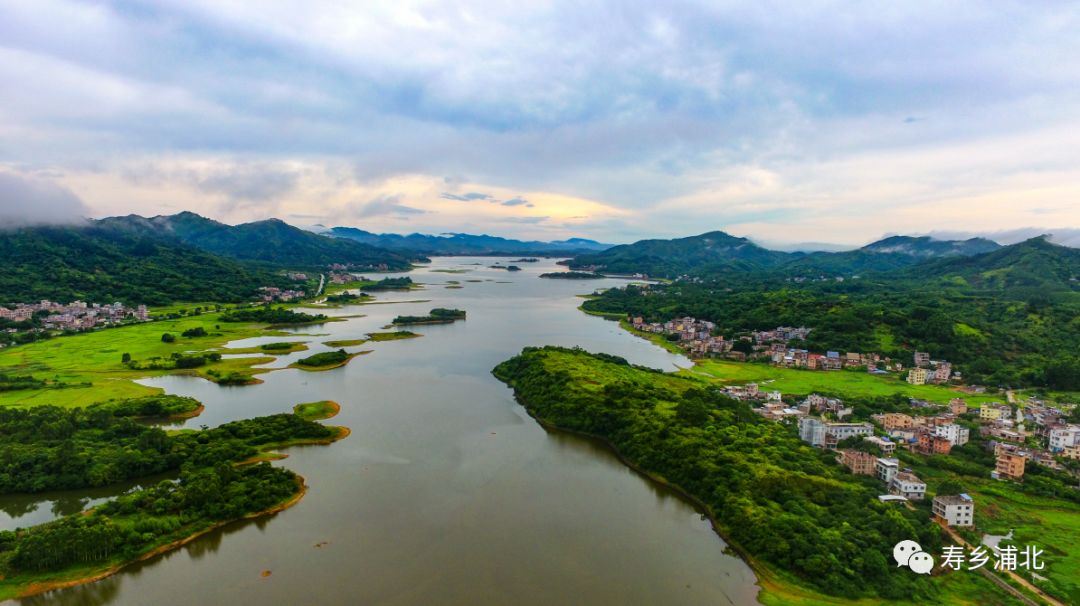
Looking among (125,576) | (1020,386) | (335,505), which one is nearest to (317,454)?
(335,505)

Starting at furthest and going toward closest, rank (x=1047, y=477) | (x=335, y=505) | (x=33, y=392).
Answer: (x=33, y=392), (x=1047, y=477), (x=335, y=505)

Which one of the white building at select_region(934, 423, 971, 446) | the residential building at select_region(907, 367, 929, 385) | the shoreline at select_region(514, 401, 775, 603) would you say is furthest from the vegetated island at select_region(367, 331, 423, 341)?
the white building at select_region(934, 423, 971, 446)

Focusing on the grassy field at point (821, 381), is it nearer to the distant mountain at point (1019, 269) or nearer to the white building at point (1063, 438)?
the white building at point (1063, 438)

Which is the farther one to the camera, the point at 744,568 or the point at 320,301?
the point at 320,301

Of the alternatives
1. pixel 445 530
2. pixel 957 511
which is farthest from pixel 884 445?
pixel 445 530

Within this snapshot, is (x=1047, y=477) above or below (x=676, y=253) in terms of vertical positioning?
below

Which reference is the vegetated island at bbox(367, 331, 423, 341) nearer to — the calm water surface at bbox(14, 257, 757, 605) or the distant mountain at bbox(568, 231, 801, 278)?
the calm water surface at bbox(14, 257, 757, 605)

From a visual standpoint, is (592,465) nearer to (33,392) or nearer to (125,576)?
(125,576)

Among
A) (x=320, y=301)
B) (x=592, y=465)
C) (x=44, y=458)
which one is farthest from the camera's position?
(x=320, y=301)
